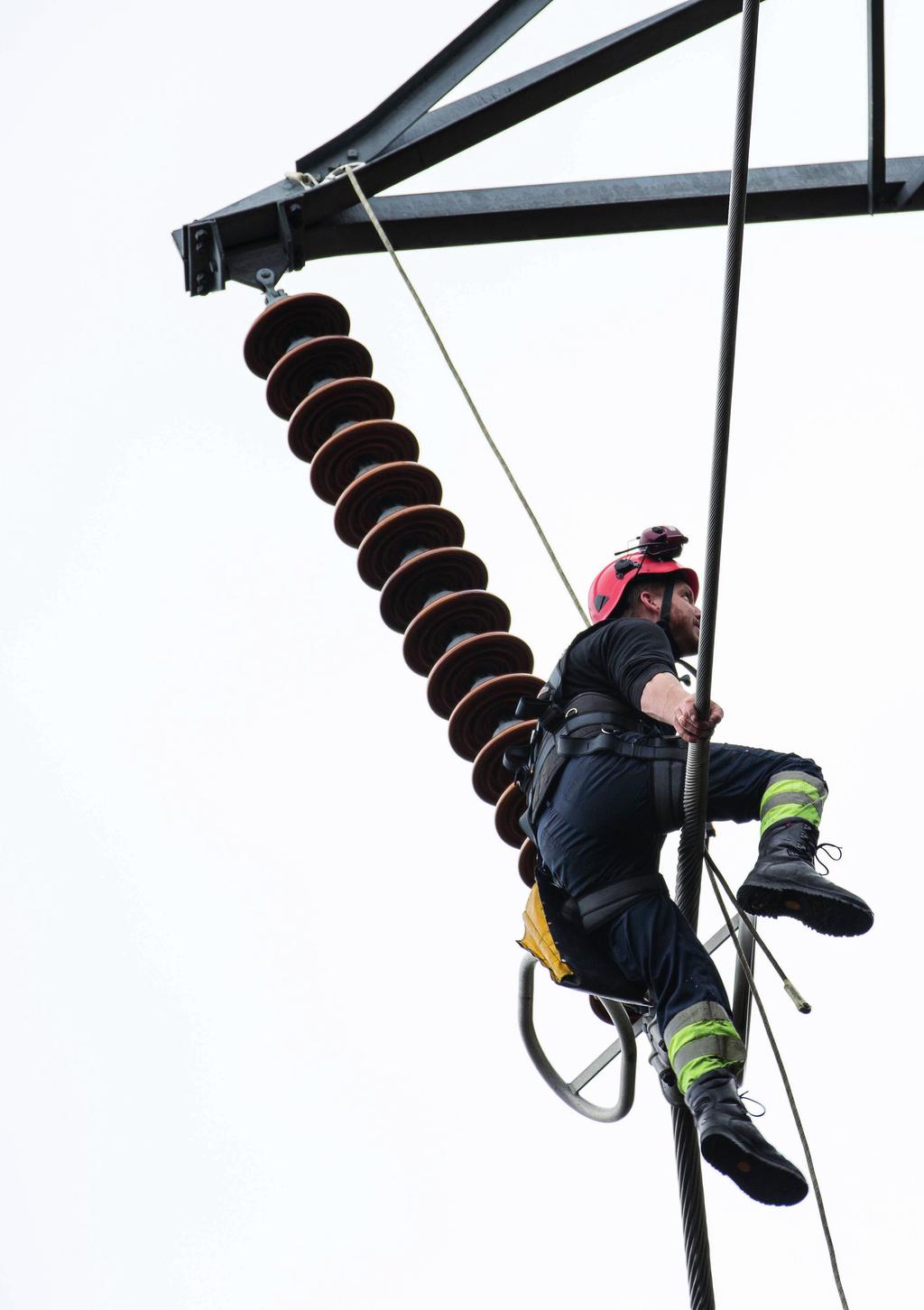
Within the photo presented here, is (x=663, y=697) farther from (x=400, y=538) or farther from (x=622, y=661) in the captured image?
(x=400, y=538)

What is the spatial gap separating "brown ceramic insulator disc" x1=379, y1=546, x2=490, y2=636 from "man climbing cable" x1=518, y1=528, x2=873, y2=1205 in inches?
30.9

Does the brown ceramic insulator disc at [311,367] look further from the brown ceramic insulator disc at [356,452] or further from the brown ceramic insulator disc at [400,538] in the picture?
the brown ceramic insulator disc at [400,538]

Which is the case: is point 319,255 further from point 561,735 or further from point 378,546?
point 561,735

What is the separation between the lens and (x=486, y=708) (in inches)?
312

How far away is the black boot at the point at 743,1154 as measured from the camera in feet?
20.4

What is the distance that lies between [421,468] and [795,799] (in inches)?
81.1

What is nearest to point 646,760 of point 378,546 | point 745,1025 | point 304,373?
point 745,1025

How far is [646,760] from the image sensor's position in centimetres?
693

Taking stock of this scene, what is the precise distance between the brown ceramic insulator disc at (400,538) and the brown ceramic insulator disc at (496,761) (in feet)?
2.39

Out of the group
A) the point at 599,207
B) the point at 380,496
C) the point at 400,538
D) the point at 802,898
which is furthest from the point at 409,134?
the point at 802,898

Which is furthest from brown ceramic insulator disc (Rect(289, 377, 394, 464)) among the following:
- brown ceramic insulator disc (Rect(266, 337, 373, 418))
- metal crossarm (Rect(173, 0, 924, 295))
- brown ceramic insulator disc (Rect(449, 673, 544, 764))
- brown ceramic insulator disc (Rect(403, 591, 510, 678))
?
brown ceramic insulator disc (Rect(449, 673, 544, 764))

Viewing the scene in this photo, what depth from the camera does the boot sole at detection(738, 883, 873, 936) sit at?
250 inches

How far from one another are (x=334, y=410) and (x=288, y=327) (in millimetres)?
349

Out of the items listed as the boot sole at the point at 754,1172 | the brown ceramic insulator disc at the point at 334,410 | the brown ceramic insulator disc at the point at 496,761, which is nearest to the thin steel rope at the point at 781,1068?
the boot sole at the point at 754,1172
